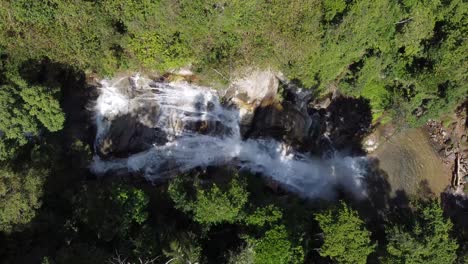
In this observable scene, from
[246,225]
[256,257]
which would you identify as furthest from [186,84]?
[256,257]

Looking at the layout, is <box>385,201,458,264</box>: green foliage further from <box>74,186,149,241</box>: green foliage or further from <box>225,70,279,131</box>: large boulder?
<box>74,186,149,241</box>: green foliage

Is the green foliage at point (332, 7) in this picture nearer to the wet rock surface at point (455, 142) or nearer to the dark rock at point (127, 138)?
the dark rock at point (127, 138)

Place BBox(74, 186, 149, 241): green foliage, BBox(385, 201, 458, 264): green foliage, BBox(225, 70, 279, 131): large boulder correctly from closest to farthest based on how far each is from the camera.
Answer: BBox(74, 186, 149, 241): green foliage
BBox(385, 201, 458, 264): green foliage
BBox(225, 70, 279, 131): large boulder

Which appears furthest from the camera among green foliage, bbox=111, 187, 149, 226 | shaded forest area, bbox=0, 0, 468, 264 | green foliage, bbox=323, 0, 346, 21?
green foliage, bbox=111, 187, 149, 226

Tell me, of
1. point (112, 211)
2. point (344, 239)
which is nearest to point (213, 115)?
point (112, 211)

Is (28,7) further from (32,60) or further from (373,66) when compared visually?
(373,66)

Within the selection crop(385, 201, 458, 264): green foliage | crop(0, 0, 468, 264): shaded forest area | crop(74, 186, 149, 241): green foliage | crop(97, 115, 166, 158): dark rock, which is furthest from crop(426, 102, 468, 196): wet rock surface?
crop(74, 186, 149, 241): green foliage
